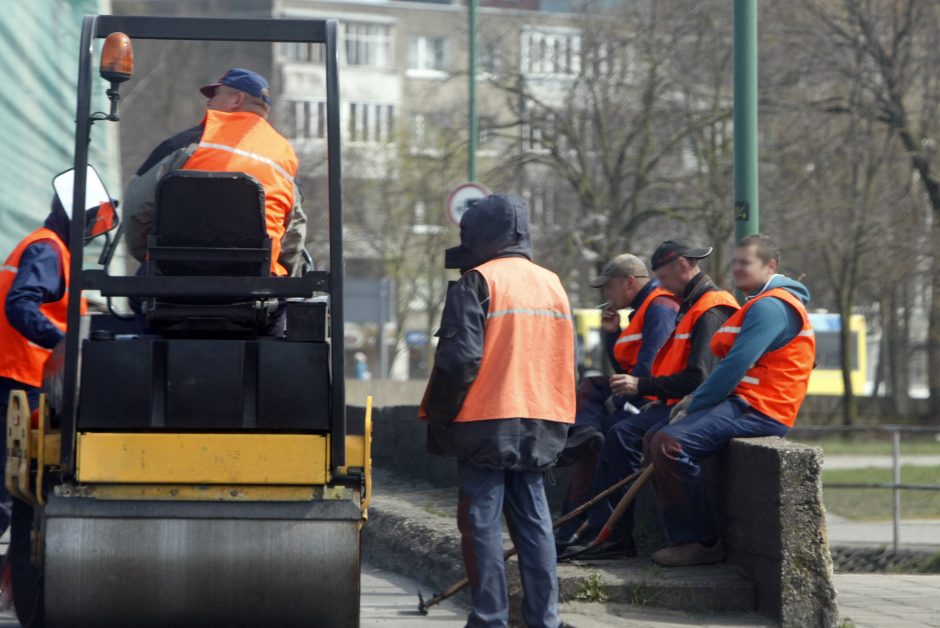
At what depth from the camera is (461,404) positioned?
622 cm

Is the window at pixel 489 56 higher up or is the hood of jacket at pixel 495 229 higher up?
the window at pixel 489 56

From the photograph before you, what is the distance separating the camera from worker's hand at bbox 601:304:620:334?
895 centimetres

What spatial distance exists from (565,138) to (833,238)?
208 inches

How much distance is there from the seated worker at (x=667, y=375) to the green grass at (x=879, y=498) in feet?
23.6

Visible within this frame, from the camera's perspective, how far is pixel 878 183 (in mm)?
30031

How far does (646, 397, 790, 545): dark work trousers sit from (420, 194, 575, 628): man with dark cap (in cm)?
90

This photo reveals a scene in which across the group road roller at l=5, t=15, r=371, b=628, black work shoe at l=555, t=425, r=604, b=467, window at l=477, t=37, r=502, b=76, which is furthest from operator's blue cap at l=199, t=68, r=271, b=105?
window at l=477, t=37, r=502, b=76

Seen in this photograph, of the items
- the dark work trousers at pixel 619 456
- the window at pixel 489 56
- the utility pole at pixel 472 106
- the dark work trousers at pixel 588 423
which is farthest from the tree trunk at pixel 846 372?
the dark work trousers at pixel 619 456

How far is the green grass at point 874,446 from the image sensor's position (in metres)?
16.4

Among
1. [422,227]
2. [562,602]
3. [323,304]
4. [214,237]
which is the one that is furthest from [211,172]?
[422,227]

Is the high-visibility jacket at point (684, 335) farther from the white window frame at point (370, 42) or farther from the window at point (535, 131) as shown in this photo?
the white window frame at point (370, 42)

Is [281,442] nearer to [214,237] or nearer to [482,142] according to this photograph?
[214,237]

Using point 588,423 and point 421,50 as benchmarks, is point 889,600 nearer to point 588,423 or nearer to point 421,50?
point 588,423

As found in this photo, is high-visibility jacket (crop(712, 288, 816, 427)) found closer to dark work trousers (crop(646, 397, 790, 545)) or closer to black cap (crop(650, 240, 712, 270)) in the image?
dark work trousers (crop(646, 397, 790, 545))
